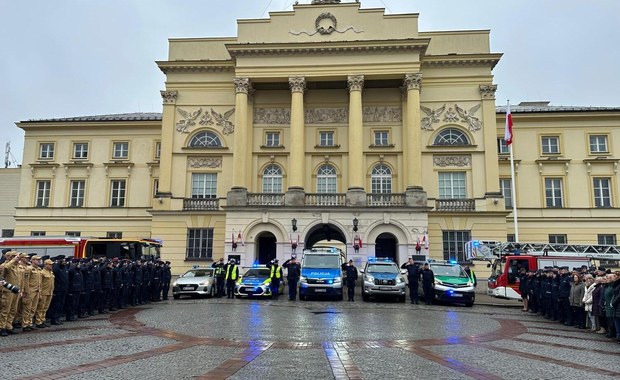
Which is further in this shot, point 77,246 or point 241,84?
point 241,84

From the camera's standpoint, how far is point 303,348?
10734 mm

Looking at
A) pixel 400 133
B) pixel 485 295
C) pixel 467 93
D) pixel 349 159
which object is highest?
pixel 467 93

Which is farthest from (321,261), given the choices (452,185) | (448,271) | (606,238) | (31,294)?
(606,238)

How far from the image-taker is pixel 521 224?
3853 centimetres

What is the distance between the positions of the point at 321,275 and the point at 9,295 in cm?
1335

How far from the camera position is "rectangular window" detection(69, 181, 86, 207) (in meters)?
41.3

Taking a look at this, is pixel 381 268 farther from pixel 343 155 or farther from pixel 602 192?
pixel 602 192

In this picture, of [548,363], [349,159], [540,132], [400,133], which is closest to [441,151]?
[400,133]

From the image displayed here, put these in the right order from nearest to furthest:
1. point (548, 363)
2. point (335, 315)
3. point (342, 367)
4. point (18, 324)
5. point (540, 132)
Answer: point (342, 367) < point (548, 363) < point (18, 324) < point (335, 315) < point (540, 132)

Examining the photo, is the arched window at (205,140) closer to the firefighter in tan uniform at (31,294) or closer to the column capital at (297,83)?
the column capital at (297,83)

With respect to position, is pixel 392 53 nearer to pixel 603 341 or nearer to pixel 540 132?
pixel 540 132

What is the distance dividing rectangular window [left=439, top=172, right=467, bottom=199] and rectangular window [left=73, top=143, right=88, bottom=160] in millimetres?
28841

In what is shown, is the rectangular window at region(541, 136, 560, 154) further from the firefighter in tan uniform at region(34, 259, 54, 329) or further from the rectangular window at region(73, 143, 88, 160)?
the rectangular window at region(73, 143, 88, 160)

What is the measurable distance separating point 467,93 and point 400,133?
5573mm
